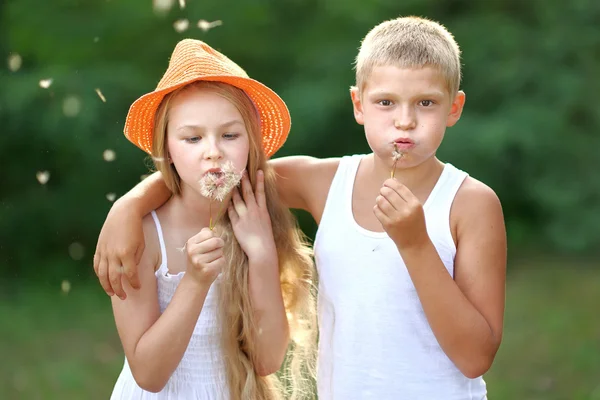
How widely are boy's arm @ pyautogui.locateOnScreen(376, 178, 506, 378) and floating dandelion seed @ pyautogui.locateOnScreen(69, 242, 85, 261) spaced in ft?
13.8

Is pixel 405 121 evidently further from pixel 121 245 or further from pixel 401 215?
pixel 121 245

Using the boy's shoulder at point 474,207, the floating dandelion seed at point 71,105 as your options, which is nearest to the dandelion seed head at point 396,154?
the boy's shoulder at point 474,207

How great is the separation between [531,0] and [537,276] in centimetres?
204

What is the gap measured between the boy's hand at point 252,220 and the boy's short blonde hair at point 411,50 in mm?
393

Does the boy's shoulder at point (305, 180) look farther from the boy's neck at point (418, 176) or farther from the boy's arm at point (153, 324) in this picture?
the boy's arm at point (153, 324)

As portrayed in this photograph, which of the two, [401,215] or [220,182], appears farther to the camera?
[220,182]

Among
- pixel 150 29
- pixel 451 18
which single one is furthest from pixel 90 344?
pixel 451 18

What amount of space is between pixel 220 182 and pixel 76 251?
407cm

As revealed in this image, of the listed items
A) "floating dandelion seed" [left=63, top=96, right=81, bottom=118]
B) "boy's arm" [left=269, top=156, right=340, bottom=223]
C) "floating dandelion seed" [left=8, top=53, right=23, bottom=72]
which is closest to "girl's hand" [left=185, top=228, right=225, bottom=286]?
"boy's arm" [left=269, top=156, right=340, bottom=223]

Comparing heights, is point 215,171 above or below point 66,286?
above

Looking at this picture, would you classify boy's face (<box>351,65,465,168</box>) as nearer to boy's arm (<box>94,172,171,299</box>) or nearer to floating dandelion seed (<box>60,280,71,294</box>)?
boy's arm (<box>94,172,171,299</box>)

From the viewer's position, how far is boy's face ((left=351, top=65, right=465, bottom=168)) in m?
2.10

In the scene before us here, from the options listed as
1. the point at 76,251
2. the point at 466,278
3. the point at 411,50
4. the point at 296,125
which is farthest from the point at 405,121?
the point at 76,251

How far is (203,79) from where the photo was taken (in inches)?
90.2
